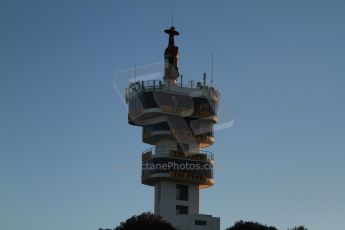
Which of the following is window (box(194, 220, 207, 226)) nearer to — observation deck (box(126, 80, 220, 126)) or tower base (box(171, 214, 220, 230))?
tower base (box(171, 214, 220, 230))

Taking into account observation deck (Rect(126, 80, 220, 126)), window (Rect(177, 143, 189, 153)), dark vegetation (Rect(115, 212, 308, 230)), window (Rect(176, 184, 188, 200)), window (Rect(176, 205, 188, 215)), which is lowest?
dark vegetation (Rect(115, 212, 308, 230))

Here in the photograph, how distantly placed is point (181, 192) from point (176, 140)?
7.96 m

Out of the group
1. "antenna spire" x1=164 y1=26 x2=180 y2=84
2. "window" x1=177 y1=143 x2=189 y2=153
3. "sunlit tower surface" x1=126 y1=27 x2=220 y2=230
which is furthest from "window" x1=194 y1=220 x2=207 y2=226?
"antenna spire" x1=164 y1=26 x2=180 y2=84

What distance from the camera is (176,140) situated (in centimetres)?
11631

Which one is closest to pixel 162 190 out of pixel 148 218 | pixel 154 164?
pixel 154 164

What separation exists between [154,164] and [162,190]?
4150mm

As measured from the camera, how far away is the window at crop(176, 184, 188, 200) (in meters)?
115

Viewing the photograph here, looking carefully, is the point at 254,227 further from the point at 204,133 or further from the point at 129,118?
the point at 129,118

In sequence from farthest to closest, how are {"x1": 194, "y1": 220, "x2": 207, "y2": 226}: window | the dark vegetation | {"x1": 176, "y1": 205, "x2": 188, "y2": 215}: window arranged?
1. {"x1": 176, "y1": 205, "x2": 188, "y2": 215}: window
2. {"x1": 194, "y1": 220, "x2": 207, "y2": 226}: window
3. the dark vegetation

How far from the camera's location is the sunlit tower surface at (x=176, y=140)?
4476 inches

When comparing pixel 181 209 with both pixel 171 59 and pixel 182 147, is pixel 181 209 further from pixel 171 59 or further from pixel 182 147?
pixel 171 59

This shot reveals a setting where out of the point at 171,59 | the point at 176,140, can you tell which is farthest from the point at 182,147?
the point at 171,59

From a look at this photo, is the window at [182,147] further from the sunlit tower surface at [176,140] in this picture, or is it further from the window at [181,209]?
the window at [181,209]

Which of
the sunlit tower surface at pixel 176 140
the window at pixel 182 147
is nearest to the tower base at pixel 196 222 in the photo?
the sunlit tower surface at pixel 176 140
